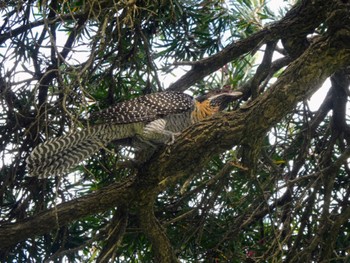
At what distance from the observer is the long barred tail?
338 cm

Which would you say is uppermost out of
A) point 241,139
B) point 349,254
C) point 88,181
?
point 88,181

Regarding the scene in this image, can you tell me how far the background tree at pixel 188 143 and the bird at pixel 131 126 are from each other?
0.37 feet

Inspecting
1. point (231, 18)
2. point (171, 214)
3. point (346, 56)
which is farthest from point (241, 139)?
point (231, 18)

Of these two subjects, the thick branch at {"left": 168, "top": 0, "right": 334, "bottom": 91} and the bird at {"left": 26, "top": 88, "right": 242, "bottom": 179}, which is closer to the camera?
the bird at {"left": 26, "top": 88, "right": 242, "bottom": 179}

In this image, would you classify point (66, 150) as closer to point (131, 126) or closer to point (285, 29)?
point (131, 126)

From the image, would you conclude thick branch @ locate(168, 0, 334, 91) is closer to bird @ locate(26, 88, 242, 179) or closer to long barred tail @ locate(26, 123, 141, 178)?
bird @ locate(26, 88, 242, 179)

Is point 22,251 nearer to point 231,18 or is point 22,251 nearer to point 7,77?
point 7,77

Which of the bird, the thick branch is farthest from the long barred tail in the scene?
the thick branch

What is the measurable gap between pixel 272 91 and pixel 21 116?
1.23 meters

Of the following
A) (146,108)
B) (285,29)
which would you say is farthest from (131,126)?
(285,29)

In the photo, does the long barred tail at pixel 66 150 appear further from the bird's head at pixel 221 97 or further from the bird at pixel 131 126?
the bird's head at pixel 221 97

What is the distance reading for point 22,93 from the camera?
369cm

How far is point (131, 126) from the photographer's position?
397cm

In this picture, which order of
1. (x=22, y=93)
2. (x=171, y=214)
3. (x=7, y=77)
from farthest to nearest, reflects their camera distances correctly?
1. (x=171, y=214)
2. (x=22, y=93)
3. (x=7, y=77)
